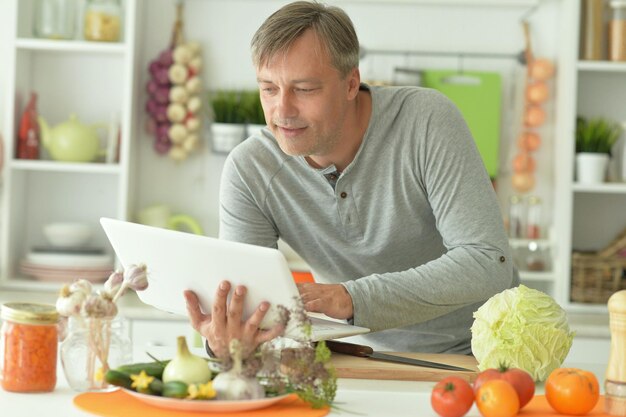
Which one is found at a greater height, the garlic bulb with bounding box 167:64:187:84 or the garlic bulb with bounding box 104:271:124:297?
the garlic bulb with bounding box 167:64:187:84

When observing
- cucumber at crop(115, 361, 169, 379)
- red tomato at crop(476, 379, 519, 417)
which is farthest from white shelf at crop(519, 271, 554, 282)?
cucumber at crop(115, 361, 169, 379)

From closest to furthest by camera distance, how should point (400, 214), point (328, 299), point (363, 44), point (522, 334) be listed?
1. point (522, 334)
2. point (328, 299)
3. point (400, 214)
4. point (363, 44)

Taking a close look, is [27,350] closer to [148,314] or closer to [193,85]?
[148,314]

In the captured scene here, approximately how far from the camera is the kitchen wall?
391cm

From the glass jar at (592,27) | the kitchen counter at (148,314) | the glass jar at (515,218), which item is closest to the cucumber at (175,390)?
the kitchen counter at (148,314)

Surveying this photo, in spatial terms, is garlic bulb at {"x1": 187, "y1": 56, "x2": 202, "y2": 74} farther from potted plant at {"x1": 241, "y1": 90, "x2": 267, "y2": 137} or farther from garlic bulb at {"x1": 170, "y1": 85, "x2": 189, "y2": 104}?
potted plant at {"x1": 241, "y1": 90, "x2": 267, "y2": 137}

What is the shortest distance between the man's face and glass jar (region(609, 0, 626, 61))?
1.85 metres

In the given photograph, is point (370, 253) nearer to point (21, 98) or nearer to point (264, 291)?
point (264, 291)

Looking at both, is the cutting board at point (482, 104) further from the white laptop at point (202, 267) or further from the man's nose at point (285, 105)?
the white laptop at point (202, 267)

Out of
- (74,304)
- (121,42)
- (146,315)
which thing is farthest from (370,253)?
(121,42)

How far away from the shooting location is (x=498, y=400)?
146 centimetres

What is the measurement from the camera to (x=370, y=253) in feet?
7.47

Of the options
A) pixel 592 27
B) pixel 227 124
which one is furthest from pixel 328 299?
pixel 592 27

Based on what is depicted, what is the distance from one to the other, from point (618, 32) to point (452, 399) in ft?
8.45
